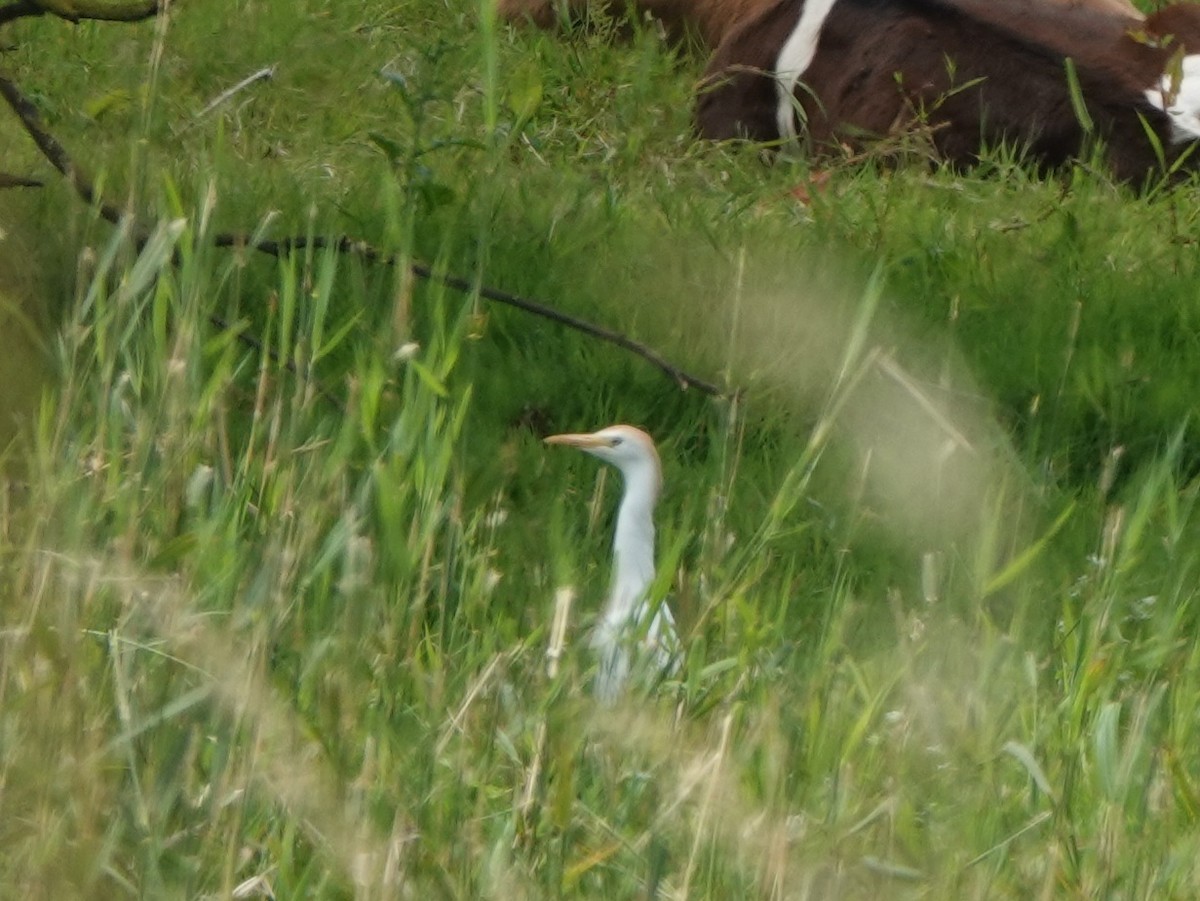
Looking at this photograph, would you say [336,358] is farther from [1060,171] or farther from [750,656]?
[1060,171]

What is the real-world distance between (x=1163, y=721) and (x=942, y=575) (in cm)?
105

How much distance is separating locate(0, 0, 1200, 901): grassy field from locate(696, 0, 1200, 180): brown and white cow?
3.71ft

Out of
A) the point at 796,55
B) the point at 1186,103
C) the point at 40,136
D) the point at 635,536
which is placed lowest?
the point at 635,536

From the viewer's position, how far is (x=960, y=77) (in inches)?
224

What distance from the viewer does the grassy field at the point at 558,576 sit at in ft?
6.01

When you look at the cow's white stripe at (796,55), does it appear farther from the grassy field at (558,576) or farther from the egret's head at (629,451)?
the egret's head at (629,451)

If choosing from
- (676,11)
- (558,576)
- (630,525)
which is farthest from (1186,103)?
(558,576)

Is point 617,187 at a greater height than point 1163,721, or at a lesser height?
lesser

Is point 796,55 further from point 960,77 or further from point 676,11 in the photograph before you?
point 676,11

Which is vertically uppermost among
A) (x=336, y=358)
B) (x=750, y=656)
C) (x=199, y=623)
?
(x=199, y=623)

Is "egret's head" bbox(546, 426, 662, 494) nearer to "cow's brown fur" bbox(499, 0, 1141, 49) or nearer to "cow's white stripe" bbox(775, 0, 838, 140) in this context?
"cow's white stripe" bbox(775, 0, 838, 140)

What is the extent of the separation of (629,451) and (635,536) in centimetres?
14

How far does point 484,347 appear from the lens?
13.2 ft

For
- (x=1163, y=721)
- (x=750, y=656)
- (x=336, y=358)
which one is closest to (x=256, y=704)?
(x=750, y=656)
